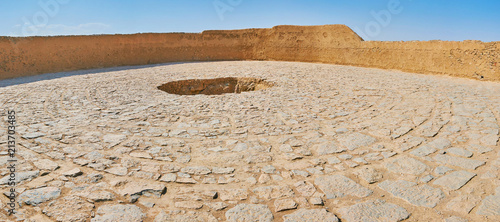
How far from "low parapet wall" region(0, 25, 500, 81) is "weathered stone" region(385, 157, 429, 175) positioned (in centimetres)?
804

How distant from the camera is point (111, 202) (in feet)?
7.62

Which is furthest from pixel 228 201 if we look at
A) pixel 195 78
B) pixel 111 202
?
pixel 195 78

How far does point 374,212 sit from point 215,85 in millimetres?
7402

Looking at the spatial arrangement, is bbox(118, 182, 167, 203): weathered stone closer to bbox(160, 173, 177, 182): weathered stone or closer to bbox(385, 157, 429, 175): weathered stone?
bbox(160, 173, 177, 182): weathered stone

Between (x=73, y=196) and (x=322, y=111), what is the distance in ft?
12.7

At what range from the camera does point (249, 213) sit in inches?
87.3

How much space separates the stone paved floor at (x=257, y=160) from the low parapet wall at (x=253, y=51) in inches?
174

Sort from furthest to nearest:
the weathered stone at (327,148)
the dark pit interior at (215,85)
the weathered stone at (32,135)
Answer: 1. the dark pit interior at (215,85)
2. the weathered stone at (32,135)
3. the weathered stone at (327,148)

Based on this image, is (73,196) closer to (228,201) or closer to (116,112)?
(228,201)

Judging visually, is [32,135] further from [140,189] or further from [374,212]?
[374,212]

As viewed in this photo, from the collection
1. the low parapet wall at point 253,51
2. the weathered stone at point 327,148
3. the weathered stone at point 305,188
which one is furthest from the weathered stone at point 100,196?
the low parapet wall at point 253,51

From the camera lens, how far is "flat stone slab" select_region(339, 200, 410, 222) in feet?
7.06

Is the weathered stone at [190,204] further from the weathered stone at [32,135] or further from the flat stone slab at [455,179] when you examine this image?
the weathered stone at [32,135]

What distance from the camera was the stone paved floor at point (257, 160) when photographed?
7.40 feet
